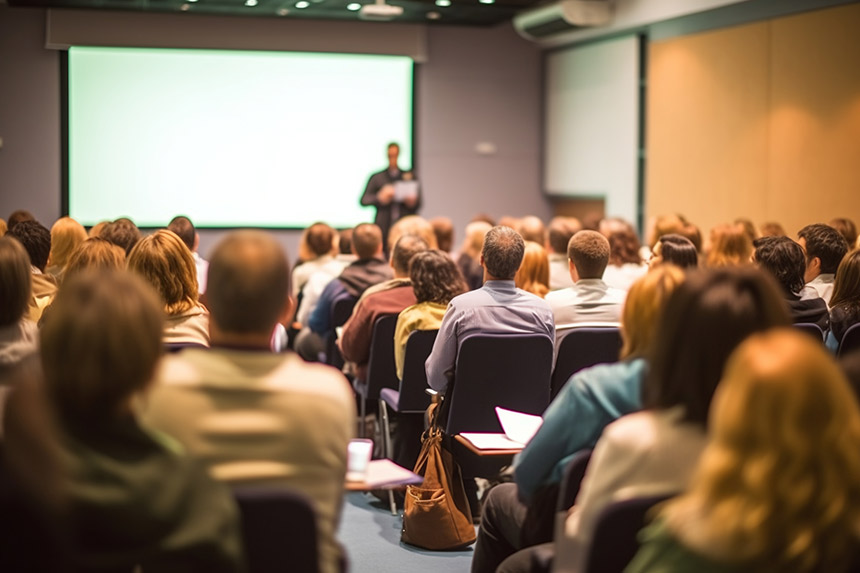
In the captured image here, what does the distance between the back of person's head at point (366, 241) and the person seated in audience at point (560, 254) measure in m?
1.16

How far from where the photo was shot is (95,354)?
1.75 meters

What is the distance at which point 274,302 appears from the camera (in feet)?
7.02

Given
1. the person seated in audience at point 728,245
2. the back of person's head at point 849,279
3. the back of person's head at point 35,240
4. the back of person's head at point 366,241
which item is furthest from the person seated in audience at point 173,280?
the person seated in audience at point 728,245

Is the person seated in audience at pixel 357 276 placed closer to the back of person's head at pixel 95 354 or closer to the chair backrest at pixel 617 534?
the chair backrest at pixel 617 534

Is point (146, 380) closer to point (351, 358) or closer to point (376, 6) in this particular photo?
point (351, 358)

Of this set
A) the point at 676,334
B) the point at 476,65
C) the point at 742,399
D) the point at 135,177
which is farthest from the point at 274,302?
the point at 476,65

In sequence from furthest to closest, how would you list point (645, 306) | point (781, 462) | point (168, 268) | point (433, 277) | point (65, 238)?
point (65, 238)
point (433, 277)
point (168, 268)
point (645, 306)
point (781, 462)

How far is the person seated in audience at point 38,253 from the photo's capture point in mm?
4468

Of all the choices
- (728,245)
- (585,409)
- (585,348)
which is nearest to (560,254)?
(728,245)

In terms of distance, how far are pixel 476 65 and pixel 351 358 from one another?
818cm

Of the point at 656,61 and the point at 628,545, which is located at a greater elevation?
the point at 656,61

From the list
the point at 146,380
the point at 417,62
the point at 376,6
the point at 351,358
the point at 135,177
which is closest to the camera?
the point at 146,380

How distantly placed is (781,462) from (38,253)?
163 inches

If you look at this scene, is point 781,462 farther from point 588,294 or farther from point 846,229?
point 846,229
